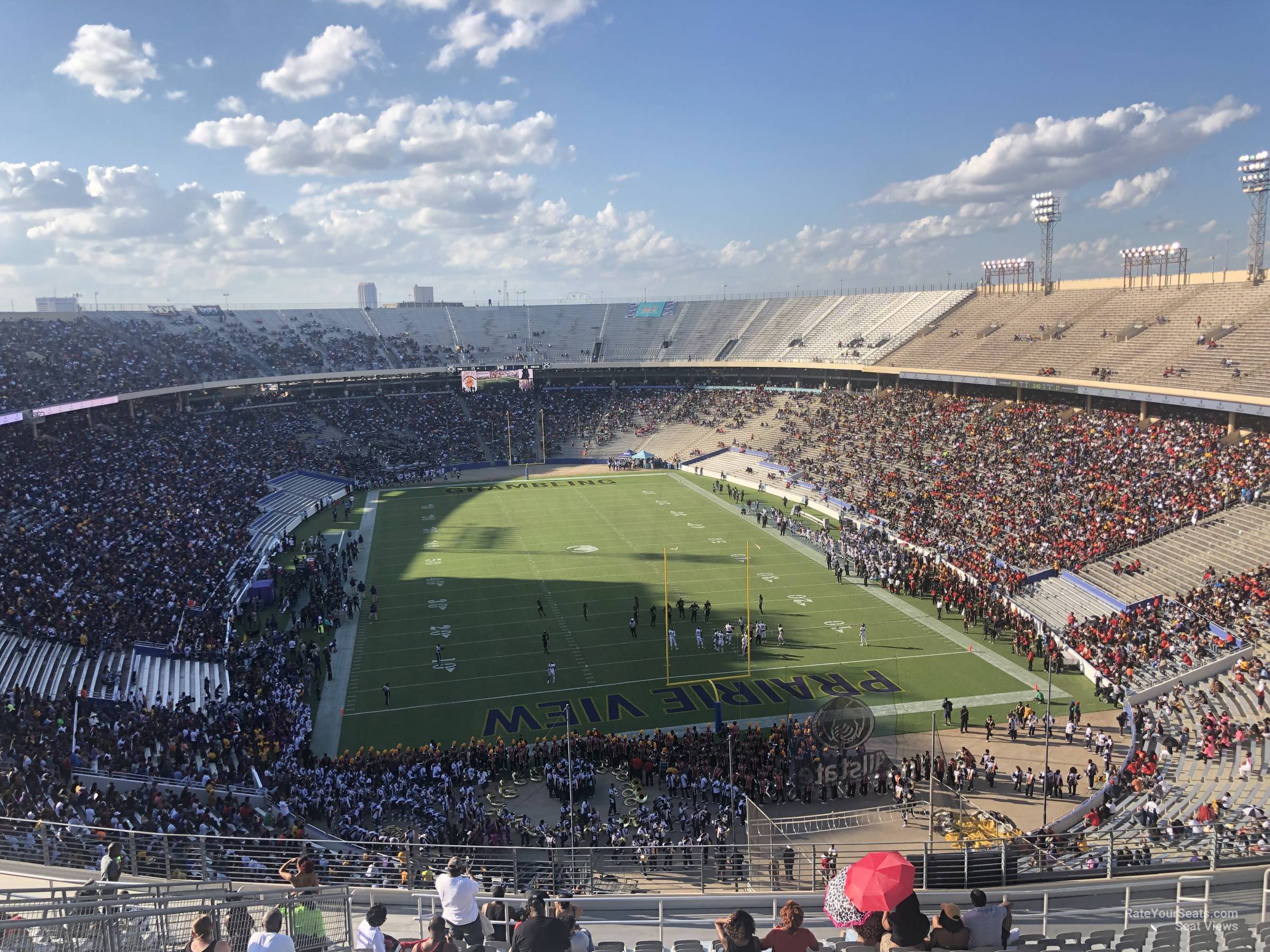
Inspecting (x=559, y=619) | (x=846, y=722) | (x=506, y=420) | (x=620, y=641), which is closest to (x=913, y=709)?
(x=846, y=722)

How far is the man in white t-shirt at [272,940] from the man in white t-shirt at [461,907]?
1.55m

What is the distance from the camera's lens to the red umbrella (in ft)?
20.4

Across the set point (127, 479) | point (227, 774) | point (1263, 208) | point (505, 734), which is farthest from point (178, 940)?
point (1263, 208)

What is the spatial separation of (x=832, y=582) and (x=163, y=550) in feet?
87.9

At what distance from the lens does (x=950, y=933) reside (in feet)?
21.9

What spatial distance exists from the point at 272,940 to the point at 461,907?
1.88 m

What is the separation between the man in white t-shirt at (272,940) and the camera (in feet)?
19.5

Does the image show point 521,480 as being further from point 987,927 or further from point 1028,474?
point 987,927

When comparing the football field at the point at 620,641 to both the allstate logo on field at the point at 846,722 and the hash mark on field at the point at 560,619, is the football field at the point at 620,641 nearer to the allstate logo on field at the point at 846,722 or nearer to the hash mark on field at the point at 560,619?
the hash mark on field at the point at 560,619

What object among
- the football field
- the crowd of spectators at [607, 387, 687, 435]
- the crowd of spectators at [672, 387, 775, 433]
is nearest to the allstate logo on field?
the football field

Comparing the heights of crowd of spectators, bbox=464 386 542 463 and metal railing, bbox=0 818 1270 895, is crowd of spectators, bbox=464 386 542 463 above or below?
above

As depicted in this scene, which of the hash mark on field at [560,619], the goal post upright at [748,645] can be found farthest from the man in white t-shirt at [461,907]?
the goal post upright at [748,645]

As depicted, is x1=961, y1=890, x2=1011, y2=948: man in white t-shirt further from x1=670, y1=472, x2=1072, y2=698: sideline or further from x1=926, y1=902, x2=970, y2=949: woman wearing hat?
x1=670, y1=472, x2=1072, y2=698: sideline

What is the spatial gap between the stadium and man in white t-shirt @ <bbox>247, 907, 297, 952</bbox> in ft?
0.26
